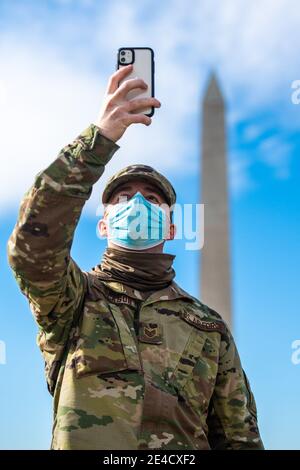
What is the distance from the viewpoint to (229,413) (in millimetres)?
5336

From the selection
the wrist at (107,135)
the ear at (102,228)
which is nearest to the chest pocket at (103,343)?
the ear at (102,228)

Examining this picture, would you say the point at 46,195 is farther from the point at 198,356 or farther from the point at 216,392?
the point at 216,392

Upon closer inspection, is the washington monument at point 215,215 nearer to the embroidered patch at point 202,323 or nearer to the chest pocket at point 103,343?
the embroidered patch at point 202,323

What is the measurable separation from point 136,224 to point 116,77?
3.54 ft

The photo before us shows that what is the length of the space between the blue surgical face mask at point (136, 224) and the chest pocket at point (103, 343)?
0.53 m

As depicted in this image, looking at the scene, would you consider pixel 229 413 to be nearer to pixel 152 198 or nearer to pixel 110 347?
pixel 110 347

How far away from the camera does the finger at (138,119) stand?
4566mm

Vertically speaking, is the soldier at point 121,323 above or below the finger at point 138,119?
below

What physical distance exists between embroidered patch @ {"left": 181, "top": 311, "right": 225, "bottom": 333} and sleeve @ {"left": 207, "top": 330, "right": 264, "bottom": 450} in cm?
8

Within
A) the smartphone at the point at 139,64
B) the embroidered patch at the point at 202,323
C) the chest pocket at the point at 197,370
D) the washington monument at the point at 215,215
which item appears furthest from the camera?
the washington monument at the point at 215,215

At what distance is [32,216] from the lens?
14.6ft

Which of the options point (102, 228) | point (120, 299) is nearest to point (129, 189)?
point (102, 228)

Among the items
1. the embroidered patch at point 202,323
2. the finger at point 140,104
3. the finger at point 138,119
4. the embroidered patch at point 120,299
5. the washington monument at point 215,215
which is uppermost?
the washington monument at point 215,215
